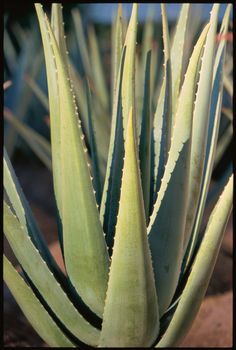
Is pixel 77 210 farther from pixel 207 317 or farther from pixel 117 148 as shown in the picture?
pixel 207 317

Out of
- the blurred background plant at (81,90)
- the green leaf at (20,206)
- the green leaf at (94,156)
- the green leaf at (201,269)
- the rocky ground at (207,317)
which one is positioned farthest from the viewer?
the blurred background plant at (81,90)

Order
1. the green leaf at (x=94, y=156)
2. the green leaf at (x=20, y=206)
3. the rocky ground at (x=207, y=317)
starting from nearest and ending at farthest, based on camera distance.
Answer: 1. the green leaf at (x=20, y=206)
2. the green leaf at (x=94, y=156)
3. the rocky ground at (x=207, y=317)

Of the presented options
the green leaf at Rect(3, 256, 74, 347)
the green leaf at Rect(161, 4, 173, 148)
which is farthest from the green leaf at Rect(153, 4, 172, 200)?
the green leaf at Rect(3, 256, 74, 347)

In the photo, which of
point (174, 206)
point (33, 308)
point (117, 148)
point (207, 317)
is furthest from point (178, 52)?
point (207, 317)

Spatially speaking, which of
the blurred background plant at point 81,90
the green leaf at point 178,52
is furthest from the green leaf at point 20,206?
the blurred background plant at point 81,90

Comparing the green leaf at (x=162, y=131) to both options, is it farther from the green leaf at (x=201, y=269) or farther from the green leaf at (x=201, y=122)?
the green leaf at (x=201, y=269)

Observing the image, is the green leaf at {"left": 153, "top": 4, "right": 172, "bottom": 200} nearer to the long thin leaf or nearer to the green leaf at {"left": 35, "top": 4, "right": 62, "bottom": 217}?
the long thin leaf
